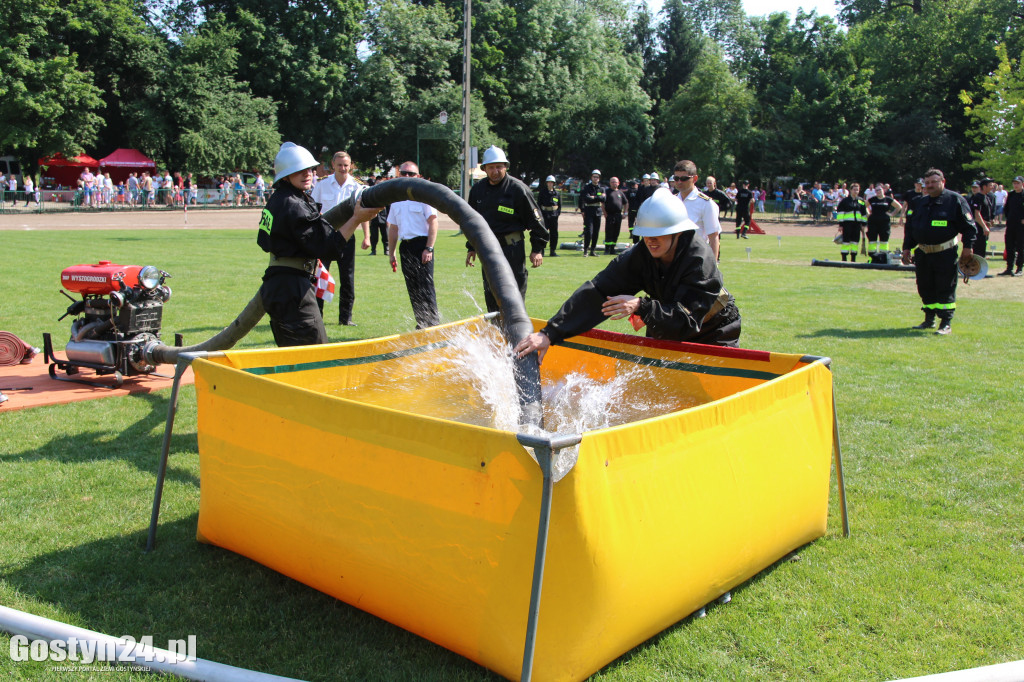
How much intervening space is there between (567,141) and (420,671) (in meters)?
63.1

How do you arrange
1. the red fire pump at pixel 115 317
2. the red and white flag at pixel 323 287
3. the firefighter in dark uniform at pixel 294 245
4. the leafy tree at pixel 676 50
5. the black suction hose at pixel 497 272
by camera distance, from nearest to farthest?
the black suction hose at pixel 497 272, the firefighter in dark uniform at pixel 294 245, the red fire pump at pixel 115 317, the red and white flag at pixel 323 287, the leafy tree at pixel 676 50

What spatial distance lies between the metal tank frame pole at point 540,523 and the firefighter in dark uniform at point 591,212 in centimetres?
2027

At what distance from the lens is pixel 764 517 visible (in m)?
4.07

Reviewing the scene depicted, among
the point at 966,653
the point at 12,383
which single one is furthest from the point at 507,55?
the point at 966,653

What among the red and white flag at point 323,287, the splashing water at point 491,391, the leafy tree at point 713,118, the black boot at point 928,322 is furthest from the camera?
the leafy tree at point 713,118

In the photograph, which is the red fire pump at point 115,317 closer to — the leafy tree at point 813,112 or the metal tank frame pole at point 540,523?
the metal tank frame pole at point 540,523

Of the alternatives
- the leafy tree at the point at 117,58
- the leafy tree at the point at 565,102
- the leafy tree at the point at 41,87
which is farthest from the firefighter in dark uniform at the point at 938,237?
the leafy tree at the point at 565,102

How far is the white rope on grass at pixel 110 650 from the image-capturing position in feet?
10.3

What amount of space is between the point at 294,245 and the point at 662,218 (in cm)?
283

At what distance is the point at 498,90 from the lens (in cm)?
6162

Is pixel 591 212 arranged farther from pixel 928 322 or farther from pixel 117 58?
pixel 117 58

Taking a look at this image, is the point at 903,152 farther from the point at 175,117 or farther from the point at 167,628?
the point at 167,628

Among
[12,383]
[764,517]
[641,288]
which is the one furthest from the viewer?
[12,383]

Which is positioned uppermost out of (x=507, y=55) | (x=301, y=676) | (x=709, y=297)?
(x=507, y=55)
